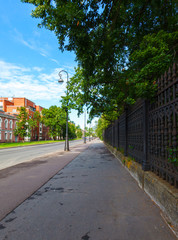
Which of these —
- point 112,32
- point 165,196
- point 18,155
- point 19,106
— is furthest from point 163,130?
point 19,106

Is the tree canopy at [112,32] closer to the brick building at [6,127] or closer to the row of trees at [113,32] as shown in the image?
the row of trees at [113,32]

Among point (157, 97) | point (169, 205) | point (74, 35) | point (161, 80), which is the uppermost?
point (74, 35)

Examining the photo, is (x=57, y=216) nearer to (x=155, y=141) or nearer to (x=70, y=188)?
(x=70, y=188)

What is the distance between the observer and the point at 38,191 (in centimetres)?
440

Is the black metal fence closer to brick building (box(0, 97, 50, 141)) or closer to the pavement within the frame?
the pavement

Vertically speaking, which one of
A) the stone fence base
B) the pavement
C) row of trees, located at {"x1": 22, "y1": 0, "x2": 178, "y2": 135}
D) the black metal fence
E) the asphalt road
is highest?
row of trees, located at {"x1": 22, "y1": 0, "x2": 178, "y2": 135}

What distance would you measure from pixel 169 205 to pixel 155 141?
161 cm

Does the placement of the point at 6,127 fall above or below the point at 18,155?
above

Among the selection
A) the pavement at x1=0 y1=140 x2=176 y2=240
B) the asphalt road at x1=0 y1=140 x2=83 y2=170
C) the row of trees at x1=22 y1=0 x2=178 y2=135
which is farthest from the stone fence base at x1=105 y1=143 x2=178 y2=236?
the asphalt road at x1=0 y1=140 x2=83 y2=170

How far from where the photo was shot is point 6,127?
4800 cm

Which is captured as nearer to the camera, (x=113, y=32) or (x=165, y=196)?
(x=165, y=196)

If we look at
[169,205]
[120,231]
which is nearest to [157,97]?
[169,205]

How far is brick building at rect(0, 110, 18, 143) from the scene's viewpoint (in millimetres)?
45969

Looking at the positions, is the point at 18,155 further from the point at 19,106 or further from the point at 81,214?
the point at 19,106
